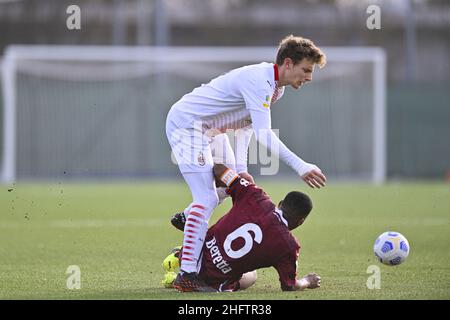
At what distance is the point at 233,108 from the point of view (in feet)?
25.6

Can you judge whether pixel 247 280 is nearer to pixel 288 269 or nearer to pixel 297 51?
pixel 288 269

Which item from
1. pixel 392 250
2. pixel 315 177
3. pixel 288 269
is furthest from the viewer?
pixel 392 250

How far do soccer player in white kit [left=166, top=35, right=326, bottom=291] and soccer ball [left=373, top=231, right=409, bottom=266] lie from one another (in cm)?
139

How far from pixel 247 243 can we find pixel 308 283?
1.89ft

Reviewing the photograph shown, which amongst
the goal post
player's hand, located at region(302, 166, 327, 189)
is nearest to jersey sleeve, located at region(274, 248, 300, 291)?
player's hand, located at region(302, 166, 327, 189)

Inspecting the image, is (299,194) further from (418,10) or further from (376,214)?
(418,10)

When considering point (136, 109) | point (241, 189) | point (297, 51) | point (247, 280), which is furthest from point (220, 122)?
point (136, 109)

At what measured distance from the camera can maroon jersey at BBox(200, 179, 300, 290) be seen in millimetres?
7320

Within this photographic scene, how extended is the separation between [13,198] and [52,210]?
2.47 meters

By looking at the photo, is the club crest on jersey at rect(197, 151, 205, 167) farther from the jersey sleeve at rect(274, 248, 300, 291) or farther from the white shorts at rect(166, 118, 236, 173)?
the jersey sleeve at rect(274, 248, 300, 291)

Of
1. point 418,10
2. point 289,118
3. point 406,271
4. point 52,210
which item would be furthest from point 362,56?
point 406,271

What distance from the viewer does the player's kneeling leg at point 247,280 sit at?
7.61m

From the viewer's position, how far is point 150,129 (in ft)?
77.1

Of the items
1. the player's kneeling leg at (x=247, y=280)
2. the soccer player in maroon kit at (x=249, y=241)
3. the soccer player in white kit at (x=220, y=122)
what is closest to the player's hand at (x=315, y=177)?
the soccer player in white kit at (x=220, y=122)
